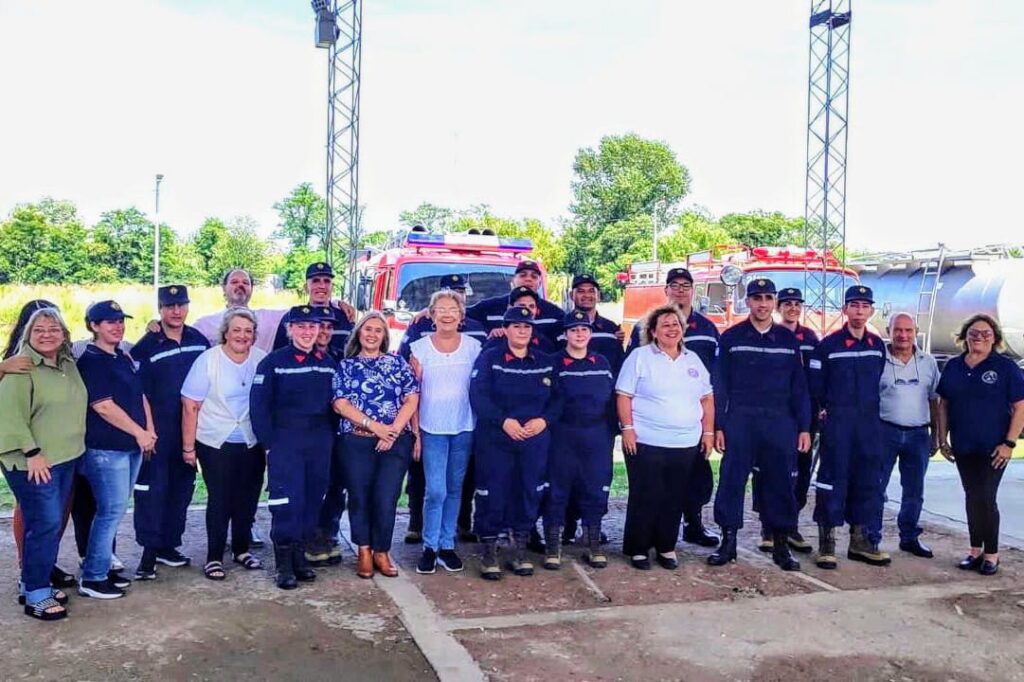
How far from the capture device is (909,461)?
6.48 m

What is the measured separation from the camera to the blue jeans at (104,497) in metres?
5.14

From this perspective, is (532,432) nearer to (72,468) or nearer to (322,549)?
(322,549)

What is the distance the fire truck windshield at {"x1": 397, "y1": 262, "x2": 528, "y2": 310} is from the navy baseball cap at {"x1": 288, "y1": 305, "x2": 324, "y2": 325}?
5.59 meters

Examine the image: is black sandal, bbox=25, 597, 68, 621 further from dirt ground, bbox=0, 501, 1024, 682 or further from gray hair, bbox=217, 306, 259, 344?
A: gray hair, bbox=217, 306, 259, 344

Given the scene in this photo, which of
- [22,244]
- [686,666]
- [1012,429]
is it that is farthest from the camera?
[22,244]

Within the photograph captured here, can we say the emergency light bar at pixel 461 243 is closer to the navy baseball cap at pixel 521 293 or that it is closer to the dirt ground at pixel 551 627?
the navy baseball cap at pixel 521 293

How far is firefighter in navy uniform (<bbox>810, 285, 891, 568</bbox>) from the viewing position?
6.14 metres

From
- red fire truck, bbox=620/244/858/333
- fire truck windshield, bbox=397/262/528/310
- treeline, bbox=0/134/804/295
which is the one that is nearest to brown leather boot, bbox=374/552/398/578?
fire truck windshield, bbox=397/262/528/310

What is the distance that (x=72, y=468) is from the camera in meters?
4.96

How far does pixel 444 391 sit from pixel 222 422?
131 cm

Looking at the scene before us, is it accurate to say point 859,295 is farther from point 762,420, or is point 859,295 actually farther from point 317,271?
point 317,271

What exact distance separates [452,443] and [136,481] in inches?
73.4

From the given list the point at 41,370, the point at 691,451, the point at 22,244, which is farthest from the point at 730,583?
the point at 22,244

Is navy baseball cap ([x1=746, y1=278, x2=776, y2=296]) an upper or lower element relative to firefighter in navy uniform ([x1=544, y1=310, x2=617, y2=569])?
upper
